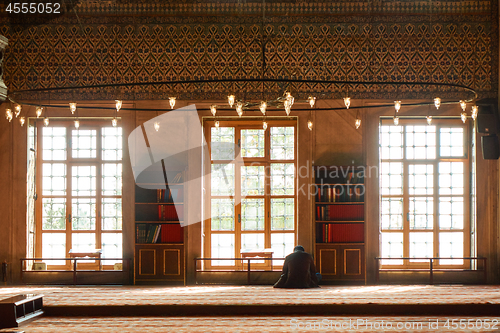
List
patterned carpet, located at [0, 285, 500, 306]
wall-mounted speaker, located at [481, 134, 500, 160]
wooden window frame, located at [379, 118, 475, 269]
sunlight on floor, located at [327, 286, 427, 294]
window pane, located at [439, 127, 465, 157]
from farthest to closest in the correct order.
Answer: window pane, located at [439, 127, 465, 157] < wooden window frame, located at [379, 118, 475, 269] < wall-mounted speaker, located at [481, 134, 500, 160] < sunlight on floor, located at [327, 286, 427, 294] < patterned carpet, located at [0, 285, 500, 306]

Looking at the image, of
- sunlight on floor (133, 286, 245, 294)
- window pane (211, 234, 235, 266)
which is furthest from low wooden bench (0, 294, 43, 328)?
window pane (211, 234, 235, 266)

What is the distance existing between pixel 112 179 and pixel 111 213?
25.7 inches

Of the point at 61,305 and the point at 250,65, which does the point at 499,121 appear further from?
the point at 61,305

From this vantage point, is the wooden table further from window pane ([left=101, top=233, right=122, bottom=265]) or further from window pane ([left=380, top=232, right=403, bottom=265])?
window pane ([left=380, top=232, right=403, bottom=265])

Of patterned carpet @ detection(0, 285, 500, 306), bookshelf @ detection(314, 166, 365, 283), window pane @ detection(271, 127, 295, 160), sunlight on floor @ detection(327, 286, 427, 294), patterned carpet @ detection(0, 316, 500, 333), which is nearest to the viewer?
patterned carpet @ detection(0, 316, 500, 333)

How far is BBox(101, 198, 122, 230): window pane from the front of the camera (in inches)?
312

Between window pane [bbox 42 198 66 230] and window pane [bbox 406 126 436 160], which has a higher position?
window pane [bbox 406 126 436 160]

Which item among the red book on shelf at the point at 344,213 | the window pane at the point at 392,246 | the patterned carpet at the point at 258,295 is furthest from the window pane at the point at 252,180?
the window pane at the point at 392,246

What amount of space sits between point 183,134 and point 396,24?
14.7ft

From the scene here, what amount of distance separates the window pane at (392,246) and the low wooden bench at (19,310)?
5815 millimetres

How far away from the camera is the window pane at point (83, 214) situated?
7.93 meters

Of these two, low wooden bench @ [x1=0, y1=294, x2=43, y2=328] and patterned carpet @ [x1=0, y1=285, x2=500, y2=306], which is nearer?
low wooden bench @ [x1=0, y1=294, x2=43, y2=328]

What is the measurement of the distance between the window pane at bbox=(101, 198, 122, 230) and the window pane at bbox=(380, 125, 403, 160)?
5.17 m

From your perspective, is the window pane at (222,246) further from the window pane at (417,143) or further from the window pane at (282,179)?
the window pane at (417,143)
